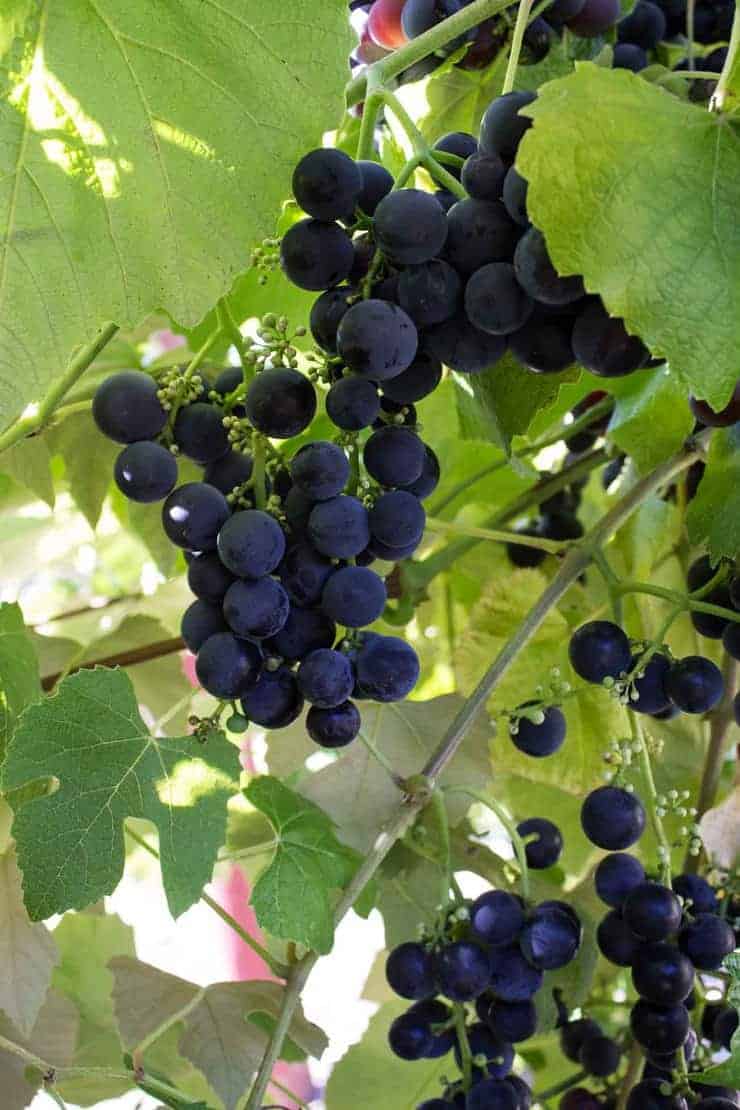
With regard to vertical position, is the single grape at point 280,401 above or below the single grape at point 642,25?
below

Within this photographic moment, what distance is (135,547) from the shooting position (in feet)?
4.68

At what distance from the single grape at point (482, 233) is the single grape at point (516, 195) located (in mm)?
15

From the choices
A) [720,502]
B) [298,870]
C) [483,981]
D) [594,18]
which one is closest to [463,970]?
[483,981]

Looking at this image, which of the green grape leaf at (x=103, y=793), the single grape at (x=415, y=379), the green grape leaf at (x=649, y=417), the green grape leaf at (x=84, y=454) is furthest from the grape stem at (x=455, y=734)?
the green grape leaf at (x=84, y=454)

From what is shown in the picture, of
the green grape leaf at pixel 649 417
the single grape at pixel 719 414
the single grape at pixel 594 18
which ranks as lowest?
the single grape at pixel 719 414

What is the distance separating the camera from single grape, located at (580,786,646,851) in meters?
0.73

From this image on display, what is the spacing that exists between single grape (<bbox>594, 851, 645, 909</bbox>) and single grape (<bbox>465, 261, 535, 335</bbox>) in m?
0.41

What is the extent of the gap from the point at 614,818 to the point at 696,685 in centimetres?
11

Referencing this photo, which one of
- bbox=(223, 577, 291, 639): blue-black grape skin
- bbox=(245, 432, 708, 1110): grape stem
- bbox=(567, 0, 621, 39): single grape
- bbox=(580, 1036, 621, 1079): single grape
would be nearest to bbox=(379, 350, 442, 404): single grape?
bbox=(223, 577, 291, 639): blue-black grape skin

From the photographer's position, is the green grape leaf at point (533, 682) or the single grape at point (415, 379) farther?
the green grape leaf at point (533, 682)

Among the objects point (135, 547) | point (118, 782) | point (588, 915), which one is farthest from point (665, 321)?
point (135, 547)

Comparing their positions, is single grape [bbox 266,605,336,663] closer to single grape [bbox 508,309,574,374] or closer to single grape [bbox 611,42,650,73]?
single grape [bbox 508,309,574,374]

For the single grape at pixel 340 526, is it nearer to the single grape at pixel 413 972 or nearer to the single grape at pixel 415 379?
the single grape at pixel 415 379

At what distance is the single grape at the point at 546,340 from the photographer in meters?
0.52
